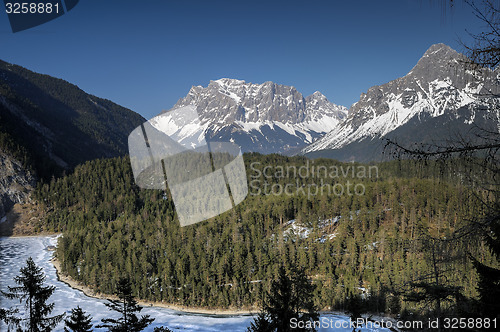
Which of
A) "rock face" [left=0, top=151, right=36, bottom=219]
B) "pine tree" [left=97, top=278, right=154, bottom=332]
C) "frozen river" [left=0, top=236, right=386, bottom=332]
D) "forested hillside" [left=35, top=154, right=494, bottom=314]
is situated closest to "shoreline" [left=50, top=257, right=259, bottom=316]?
"forested hillside" [left=35, top=154, right=494, bottom=314]

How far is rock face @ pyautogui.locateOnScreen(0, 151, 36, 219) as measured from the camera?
128 m

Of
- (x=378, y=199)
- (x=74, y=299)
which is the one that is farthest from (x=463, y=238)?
(x=378, y=199)

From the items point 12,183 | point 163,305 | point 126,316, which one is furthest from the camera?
point 12,183

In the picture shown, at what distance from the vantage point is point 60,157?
19225 cm

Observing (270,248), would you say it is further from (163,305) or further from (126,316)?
(126,316)

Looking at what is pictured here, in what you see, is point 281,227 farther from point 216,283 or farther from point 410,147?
point 410,147

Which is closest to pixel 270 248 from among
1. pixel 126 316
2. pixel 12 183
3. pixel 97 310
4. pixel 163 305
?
pixel 163 305

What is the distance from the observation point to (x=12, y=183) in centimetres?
13388

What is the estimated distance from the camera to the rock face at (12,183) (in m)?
128

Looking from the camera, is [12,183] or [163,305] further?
[12,183]

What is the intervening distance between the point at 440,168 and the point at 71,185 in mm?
172275

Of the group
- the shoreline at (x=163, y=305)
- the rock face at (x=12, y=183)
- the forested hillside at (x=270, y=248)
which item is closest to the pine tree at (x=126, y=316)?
the forested hillside at (x=270, y=248)

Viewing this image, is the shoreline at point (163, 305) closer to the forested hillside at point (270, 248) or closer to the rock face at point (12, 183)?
the forested hillside at point (270, 248)

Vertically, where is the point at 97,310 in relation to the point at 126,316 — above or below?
below
